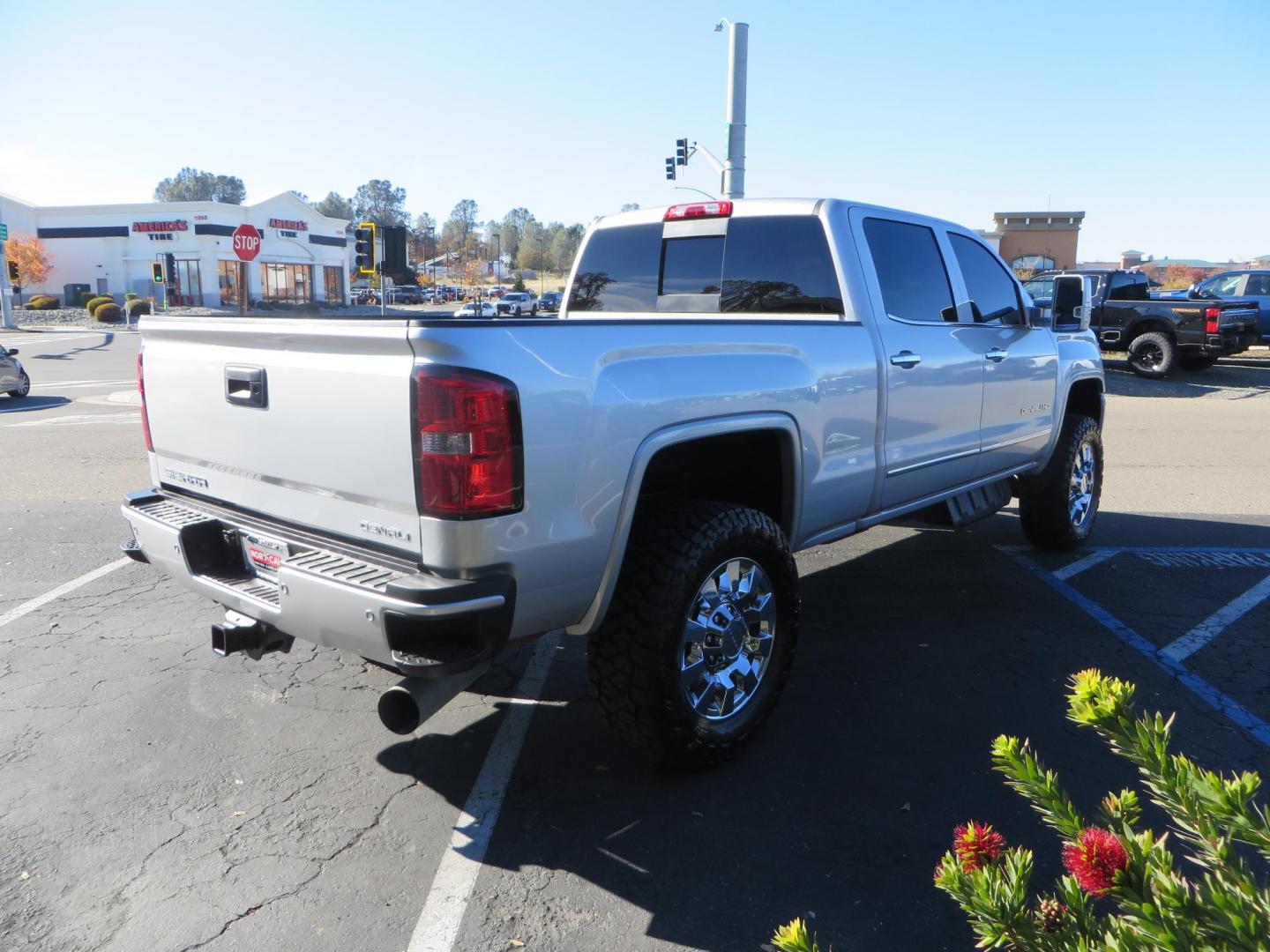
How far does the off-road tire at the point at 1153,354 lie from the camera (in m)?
17.5

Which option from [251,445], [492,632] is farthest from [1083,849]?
[251,445]

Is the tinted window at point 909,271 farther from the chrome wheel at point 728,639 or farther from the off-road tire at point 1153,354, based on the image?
the off-road tire at point 1153,354

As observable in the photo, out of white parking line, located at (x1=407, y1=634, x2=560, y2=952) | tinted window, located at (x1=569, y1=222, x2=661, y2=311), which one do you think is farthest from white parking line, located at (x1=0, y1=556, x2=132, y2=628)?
tinted window, located at (x1=569, y1=222, x2=661, y2=311)

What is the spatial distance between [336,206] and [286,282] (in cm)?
10957

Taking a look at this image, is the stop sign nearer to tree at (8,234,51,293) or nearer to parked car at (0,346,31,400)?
parked car at (0,346,31,400)

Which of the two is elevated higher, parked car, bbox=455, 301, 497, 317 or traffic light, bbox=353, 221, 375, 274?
traffic light, bbox=353, 221, 375, 274

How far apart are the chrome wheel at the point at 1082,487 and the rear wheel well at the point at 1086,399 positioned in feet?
1.03

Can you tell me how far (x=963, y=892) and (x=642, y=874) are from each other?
5.68 feet

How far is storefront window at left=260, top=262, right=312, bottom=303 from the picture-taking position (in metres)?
60.0

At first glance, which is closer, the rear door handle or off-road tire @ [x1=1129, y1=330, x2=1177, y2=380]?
the rear door handle

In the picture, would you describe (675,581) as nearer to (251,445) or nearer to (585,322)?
(585,322)

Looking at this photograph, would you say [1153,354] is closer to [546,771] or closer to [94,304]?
[546,771]

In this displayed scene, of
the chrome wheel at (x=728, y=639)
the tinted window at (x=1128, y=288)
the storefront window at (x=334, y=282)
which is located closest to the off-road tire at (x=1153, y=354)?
the tinted window at (x=1128, y=288)

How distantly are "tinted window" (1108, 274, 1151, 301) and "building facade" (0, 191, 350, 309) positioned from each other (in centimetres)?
4860
